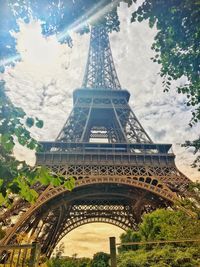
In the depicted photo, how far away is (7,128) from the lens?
3359 millimetres

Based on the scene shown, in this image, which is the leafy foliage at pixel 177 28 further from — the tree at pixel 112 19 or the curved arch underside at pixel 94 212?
the curved arch underside at pixel 94 212

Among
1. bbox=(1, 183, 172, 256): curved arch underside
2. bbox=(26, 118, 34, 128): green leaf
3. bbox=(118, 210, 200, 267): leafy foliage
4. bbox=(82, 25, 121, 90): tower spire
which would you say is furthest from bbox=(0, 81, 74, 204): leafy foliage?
bbox=(82, 25, 121, 90): tower spire

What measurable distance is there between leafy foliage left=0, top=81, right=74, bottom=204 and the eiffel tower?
16.4m

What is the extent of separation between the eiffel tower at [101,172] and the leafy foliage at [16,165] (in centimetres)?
A: 1644

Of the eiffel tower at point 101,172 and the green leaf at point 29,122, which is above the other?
the eiffel tower at point 101,172

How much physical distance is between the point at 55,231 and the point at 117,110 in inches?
613

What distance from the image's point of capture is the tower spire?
128 feet

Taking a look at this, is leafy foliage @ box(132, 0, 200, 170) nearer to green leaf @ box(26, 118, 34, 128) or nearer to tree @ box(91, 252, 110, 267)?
green leaf @ box(26, 118, 34, 128)

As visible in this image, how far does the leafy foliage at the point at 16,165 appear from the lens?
3.16 meters

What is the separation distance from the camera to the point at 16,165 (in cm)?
331

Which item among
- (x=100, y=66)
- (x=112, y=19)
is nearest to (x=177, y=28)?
(x=112, y=19)

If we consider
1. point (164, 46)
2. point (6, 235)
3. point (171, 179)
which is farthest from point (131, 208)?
point (164, 46)

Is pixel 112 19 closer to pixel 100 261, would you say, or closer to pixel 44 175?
pixel 44 175

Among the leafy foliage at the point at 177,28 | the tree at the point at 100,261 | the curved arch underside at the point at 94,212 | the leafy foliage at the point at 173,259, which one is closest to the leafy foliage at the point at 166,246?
the leafy foliage at the point at 173,259
